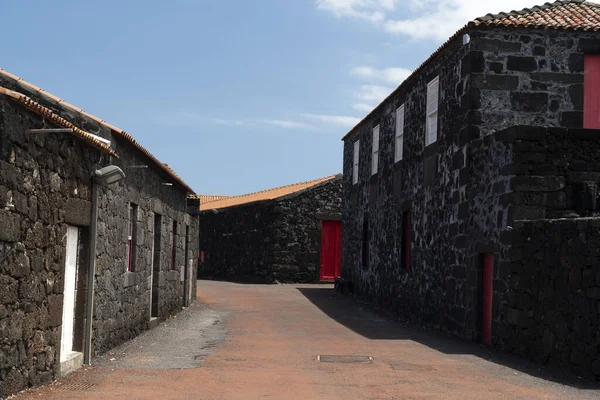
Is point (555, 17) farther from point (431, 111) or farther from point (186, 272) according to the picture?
point (186, 272)

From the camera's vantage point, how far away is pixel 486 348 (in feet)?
40.3

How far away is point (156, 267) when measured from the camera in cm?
1504

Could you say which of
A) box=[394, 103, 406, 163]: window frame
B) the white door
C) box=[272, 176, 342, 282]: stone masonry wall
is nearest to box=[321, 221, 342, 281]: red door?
box=[272, 176, 342, 282]: stone masonry wall

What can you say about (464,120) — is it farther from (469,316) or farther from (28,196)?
(28,196)

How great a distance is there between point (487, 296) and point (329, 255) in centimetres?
1565

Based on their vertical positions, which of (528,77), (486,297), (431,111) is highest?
(528,77)

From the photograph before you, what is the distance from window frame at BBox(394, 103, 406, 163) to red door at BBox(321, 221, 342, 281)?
32.1 ft

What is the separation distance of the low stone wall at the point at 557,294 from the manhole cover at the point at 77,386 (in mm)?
5673

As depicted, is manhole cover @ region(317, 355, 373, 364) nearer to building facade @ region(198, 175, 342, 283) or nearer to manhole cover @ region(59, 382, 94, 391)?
manhole cover @ region(59, 382, 94, 391)

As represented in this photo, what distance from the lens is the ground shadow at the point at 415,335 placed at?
9696mm

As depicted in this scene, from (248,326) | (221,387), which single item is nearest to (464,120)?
(248,326)

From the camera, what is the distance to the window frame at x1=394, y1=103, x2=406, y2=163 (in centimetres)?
1864

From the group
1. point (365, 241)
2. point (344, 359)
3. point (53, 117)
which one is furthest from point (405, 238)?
point (53, 117)

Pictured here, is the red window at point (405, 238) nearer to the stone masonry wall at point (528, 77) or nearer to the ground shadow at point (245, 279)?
the stone masonry wall at point (528, 77)
